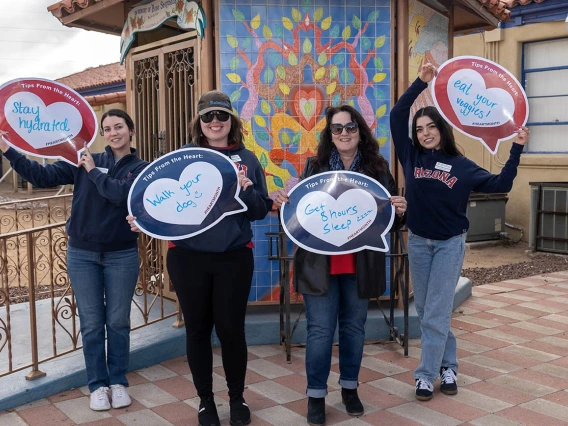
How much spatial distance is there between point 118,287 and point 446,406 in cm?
211

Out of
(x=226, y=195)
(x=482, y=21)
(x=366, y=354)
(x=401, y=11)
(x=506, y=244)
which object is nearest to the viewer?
(x=226, y=195)

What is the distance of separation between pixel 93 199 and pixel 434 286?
2.12 m

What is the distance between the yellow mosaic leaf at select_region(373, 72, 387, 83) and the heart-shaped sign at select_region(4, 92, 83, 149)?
2.47 m

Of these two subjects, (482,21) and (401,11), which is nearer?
(401,11)

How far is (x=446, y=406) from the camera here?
369 centimetres

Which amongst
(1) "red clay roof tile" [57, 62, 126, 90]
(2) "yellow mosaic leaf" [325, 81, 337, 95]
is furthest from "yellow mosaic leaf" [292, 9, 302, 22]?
(1) "red clay roof tile" [57, 62, 126, 90]

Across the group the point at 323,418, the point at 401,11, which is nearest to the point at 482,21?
the point at 401,11

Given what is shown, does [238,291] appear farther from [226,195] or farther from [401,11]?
[401,11]

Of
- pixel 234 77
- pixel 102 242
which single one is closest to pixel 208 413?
pixel 102 242

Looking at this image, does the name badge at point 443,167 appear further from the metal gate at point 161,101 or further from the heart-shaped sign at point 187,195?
the metal gate at point 161,101

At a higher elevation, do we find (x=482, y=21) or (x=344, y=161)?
(x=482, y=21)

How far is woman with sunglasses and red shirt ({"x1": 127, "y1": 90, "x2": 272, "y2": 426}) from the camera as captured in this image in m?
3.25

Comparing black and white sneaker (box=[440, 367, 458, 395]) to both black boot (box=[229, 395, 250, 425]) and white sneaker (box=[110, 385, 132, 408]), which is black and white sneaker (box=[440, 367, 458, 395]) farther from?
white sneaker (box=[110, 385, 132, 408])

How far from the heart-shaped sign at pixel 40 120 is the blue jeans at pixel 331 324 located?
1743mm
